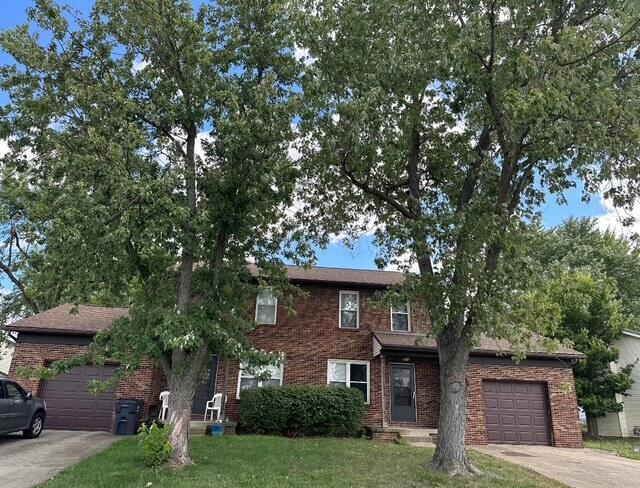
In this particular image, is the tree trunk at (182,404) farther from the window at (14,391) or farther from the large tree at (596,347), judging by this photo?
the large tree at (596,347)

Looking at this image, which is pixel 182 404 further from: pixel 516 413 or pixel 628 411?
pixel 628 411

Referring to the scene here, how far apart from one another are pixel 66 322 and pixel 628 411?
76.2ft

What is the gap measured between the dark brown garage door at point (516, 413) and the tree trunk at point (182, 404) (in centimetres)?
1070

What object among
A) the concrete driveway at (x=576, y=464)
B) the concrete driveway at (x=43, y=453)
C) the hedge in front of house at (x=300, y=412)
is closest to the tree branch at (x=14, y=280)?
the concrete driveway at (x=43, y=453)

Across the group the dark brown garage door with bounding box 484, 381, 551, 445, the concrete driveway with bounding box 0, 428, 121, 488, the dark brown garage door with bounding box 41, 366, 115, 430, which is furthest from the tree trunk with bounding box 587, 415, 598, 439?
the dark brown garage door with bounding box 41, 366, 115, 430

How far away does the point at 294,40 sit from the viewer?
10.6 metres

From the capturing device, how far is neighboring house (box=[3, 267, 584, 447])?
14555 millimetres

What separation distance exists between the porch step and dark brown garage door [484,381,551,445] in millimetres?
2469

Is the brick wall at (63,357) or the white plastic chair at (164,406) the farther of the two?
the brick wall at (63,357)

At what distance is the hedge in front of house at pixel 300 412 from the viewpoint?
14.0m

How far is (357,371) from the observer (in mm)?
16297

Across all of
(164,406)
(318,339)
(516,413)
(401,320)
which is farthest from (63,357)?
(516,413)

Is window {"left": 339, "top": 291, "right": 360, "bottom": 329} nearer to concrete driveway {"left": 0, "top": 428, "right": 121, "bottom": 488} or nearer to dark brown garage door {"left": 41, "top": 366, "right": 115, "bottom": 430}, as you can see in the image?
dark brown garage door {"left": 41, "top": 366, "right": 115, "bottom": 430}

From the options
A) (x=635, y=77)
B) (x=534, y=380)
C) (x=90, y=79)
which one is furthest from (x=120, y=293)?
(x=534, y=380)
